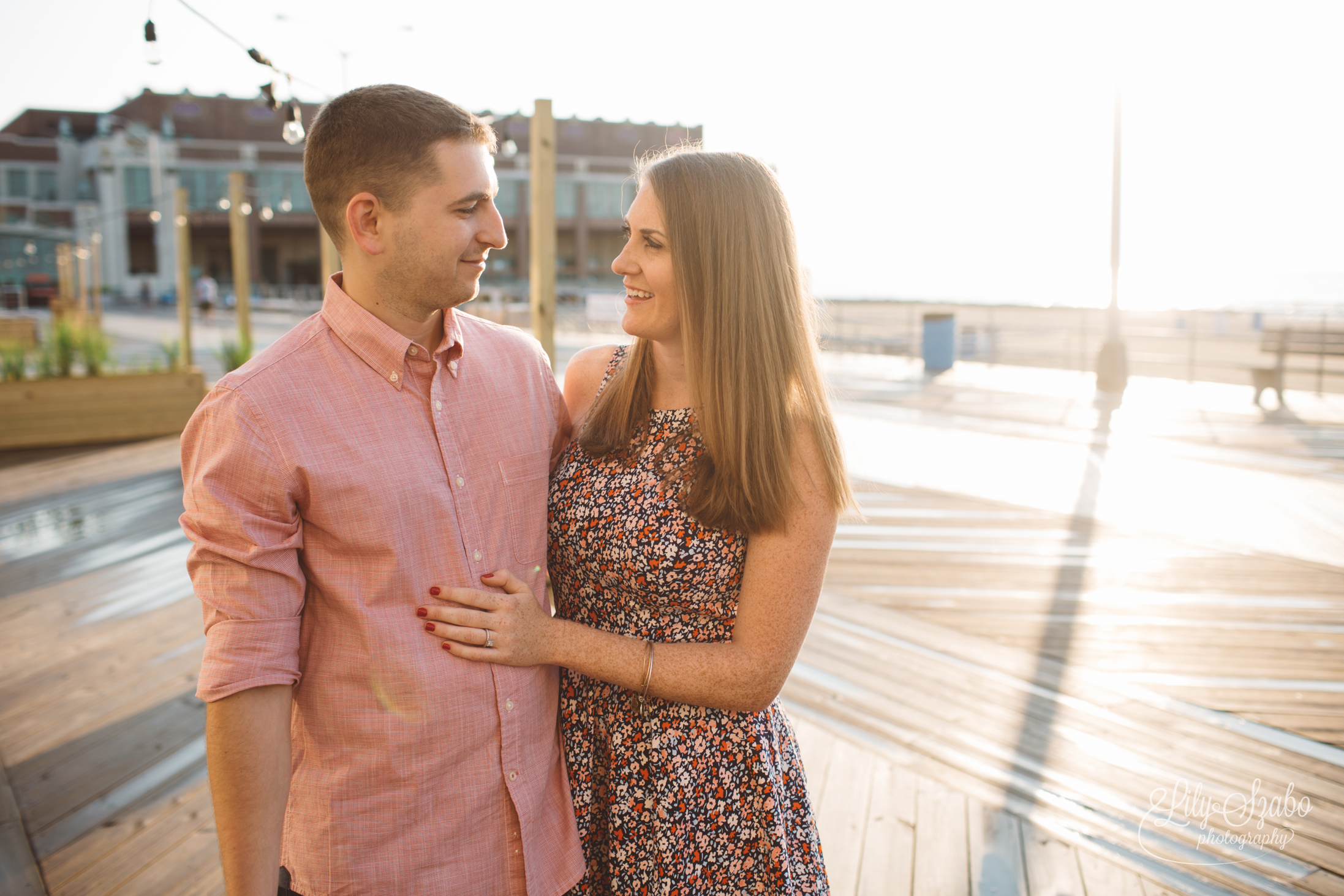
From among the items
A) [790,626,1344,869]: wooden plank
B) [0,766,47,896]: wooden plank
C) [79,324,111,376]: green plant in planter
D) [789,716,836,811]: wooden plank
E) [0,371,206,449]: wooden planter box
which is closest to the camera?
[0,766,47,896]: wooden plank

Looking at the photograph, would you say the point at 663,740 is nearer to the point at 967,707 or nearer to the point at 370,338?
the point at 370,338

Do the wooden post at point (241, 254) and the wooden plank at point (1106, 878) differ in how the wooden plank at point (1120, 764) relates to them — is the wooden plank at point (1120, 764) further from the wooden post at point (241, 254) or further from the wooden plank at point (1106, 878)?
the wooden post at point (241, 254)

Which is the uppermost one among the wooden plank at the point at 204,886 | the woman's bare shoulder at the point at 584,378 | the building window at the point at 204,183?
the building window at the point at 204,183

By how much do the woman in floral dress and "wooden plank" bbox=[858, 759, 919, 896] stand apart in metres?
1.13

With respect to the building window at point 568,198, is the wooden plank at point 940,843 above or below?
below

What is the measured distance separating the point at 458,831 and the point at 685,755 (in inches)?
19.0

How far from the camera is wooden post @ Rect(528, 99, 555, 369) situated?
4719mm

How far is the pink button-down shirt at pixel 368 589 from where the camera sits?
4.40 feet

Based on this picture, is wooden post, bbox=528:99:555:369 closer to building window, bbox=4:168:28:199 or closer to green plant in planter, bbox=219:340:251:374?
green plant in planter, bbox=219:340:251:374

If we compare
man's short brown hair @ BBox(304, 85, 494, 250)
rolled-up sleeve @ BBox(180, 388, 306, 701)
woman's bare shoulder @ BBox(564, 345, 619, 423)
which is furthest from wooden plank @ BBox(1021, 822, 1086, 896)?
man's short brown hair @ BBox(304, 85, 494, 250)

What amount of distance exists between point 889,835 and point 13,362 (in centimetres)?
1164

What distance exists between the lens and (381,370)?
1.55 m

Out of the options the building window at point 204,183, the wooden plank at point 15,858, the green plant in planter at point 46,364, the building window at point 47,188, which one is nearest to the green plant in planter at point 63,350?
the green plant in planter at point 46,364

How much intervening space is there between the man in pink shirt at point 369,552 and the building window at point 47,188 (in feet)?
277
